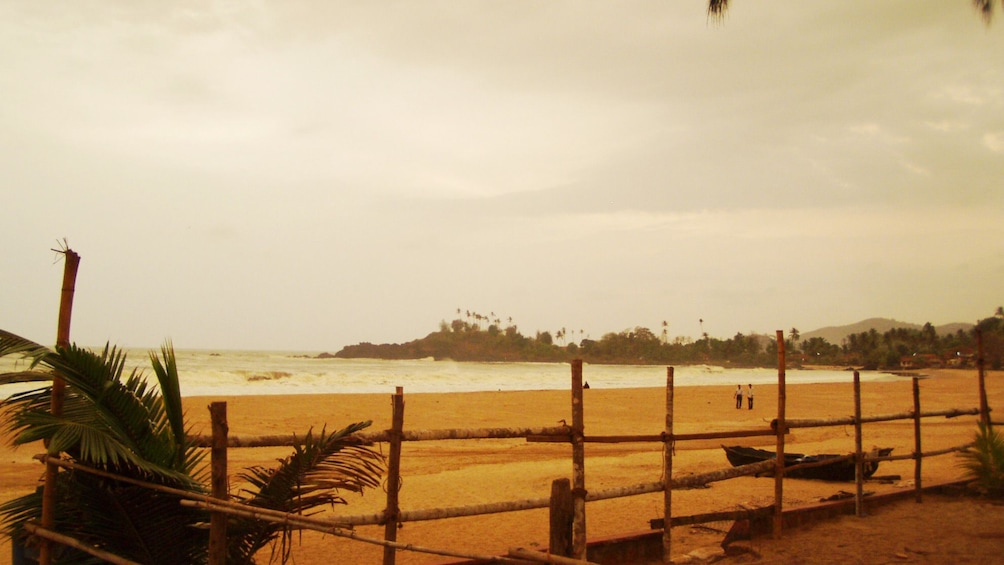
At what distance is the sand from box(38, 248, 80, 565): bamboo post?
64cm

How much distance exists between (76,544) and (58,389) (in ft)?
2.28

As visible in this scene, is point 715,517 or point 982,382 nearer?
point 715,517

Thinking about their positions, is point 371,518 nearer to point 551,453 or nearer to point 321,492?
point 321,492

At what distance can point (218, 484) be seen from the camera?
3.06 m

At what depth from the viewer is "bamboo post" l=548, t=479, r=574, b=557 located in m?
3.88

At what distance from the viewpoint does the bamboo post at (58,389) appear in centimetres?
310

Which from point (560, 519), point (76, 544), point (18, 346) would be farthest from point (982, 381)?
point (18, 346)

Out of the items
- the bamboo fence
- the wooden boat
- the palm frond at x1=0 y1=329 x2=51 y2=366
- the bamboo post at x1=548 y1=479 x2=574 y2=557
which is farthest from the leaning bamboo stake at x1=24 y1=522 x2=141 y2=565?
the wooden boat

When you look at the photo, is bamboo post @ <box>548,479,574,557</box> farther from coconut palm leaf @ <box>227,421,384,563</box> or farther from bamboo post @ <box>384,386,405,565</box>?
coconut palm leaf @ <box>227,421,384,563</box>

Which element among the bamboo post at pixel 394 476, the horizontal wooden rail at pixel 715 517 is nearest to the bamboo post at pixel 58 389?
the bamboo post at pixel 394 476

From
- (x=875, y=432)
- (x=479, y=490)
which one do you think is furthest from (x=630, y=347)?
(x=479, y=490)

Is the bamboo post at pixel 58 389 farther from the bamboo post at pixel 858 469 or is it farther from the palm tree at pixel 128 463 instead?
the bamboo post at pixel 858 469

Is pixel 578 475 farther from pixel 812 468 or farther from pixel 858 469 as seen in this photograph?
pixel 812 468

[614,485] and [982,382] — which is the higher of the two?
[982,382]
